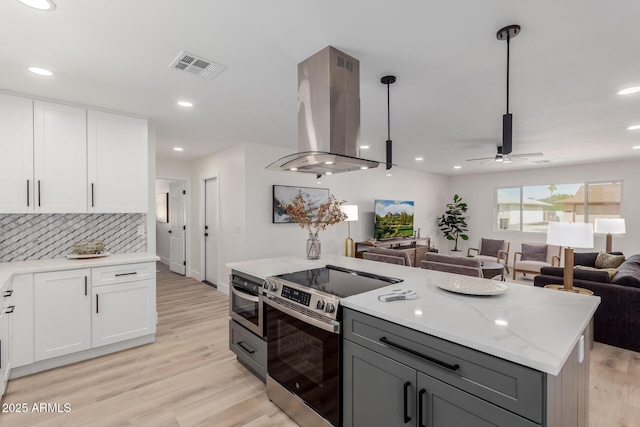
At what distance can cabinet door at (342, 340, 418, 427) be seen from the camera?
1370 mm

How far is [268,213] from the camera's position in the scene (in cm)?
485

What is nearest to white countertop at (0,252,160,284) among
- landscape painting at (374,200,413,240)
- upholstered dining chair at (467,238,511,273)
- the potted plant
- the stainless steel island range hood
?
the stainless steel island range hood

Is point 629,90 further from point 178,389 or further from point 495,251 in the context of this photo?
point 495,251

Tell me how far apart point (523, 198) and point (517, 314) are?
25.2 ft

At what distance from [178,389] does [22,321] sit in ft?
4.85

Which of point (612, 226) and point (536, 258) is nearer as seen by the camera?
point (612, 226)

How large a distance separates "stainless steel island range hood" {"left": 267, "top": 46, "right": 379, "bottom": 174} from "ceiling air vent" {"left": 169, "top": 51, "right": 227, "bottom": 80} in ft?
2.20

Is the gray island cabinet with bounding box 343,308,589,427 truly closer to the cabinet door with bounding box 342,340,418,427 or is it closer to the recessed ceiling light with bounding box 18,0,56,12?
the cabinet door with bounding box 342,340,418,427

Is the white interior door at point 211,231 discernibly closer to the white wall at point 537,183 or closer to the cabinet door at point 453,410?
the cabinet door at point 453,410

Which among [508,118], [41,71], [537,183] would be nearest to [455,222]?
[537,183]

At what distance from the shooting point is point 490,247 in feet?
23.2

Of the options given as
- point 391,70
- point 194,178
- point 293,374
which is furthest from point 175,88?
point 194,178

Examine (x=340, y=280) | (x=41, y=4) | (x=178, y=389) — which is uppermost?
(x=41, y=4)

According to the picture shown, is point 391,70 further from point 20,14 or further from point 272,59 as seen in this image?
point 20,14
